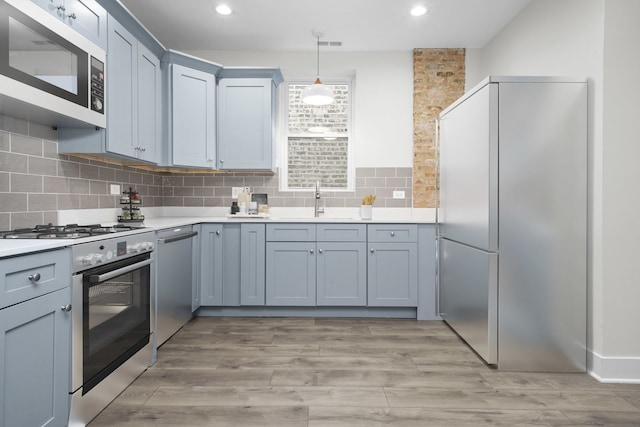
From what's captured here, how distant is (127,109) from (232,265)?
158 cm

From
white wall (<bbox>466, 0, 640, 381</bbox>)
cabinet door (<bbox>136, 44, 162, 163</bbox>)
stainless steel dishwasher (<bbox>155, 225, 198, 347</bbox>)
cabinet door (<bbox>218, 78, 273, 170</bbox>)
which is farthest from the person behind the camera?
cabinet door (<bbox>218, 78, 273, 170</bbox>)

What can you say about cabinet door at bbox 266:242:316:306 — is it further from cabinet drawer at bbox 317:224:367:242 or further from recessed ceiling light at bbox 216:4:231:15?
recessed ceiling light at bbox 216:4:231:15

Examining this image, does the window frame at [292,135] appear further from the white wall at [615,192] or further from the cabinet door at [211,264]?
the white wall at [615,192]

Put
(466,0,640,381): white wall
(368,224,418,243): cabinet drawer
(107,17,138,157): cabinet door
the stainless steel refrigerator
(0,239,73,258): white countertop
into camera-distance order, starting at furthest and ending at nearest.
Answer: (368,224,418,243): cabinet drawer < (107,17,138,157): cabinet door < the stainless steel refrigerator < (466,0,640,381): white wall < (0,239,73,258): white countertop

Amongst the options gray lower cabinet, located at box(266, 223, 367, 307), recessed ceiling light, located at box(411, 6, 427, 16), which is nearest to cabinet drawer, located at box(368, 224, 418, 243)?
gray lower cabinet, located at box(266, 223, 367, 307)

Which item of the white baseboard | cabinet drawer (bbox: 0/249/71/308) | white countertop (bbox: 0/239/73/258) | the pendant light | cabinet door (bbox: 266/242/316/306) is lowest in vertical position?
the white baseboard

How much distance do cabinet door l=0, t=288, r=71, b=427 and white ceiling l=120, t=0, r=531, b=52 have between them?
2.60 metres

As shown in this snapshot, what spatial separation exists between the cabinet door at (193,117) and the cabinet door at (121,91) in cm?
56

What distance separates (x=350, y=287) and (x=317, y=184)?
1147 millimetres

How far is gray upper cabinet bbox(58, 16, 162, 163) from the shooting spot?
96.0 inches

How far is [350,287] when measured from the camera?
3.48 metres

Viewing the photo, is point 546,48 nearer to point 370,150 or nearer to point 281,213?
point 370,150

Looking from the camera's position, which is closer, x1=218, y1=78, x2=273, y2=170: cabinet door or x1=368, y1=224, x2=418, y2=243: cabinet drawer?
x1=368, y1=224, x2=418, y2=243: cabinet drawer

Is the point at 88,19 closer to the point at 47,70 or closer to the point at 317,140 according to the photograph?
the point at 47,70
